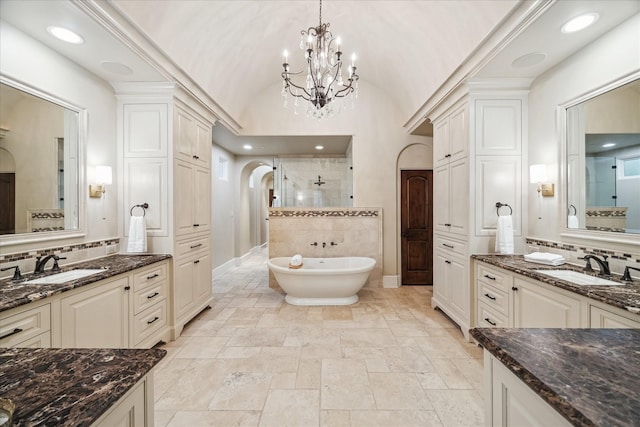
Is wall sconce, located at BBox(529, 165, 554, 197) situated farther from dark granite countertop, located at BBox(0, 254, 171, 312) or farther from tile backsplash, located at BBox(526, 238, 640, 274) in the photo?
dark granite countertop, located at BBox(0, 254, 171, 312)

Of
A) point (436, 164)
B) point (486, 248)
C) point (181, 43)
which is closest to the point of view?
point (181, 43)

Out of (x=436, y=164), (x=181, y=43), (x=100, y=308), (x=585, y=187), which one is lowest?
(x=100, y=308)

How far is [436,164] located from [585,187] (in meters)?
1.62

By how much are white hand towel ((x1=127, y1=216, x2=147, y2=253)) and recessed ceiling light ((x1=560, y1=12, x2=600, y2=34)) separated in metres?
3.99

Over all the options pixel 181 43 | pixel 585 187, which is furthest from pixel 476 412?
pixel 181 43

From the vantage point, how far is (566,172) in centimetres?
254

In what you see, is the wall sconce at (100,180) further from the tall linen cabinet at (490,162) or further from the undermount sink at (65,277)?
the tall linen cabinet at (490,162)

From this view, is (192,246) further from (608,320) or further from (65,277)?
(608,320)

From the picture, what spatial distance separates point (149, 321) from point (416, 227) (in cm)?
417

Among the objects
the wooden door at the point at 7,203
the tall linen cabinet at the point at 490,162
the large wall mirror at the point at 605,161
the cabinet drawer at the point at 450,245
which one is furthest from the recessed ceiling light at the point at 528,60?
the wooden door at the point at 7,203

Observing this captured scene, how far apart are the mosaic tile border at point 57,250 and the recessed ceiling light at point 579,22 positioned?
14.2 ft

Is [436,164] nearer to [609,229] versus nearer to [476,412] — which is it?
[609,229]

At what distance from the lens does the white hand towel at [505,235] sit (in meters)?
2.77

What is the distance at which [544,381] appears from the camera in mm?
760
